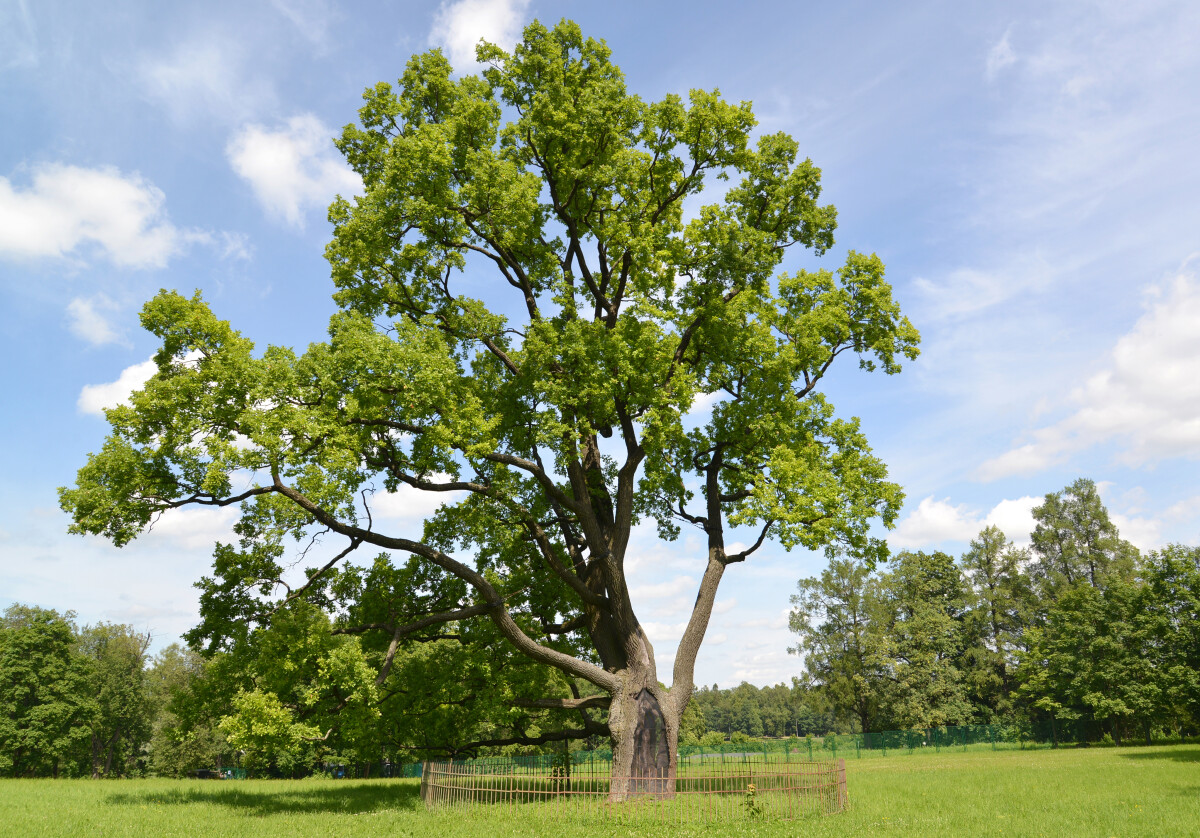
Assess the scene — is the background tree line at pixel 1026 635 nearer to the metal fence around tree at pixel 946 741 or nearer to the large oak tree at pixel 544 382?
the metal fence around tree at pixel 946 741

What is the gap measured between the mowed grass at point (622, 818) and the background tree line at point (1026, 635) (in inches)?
771

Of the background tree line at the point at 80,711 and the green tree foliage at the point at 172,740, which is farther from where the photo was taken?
the green tree foliage at the point at 172,740

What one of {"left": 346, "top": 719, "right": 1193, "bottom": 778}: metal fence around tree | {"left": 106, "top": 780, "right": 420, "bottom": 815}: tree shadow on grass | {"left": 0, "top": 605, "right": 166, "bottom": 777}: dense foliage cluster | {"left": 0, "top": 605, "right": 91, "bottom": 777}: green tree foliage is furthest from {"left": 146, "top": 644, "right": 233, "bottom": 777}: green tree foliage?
{"left": 346, "top": 719, "right": 1193, "bottom": 778}: metal fence around tree

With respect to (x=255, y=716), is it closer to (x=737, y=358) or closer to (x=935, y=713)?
(x=737, y=358)

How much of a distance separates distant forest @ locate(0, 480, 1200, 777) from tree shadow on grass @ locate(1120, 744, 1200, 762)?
9.66 feet

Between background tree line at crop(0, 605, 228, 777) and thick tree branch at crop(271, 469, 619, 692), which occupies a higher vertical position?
thick tree branch at crop(271, 469, 619, 692)

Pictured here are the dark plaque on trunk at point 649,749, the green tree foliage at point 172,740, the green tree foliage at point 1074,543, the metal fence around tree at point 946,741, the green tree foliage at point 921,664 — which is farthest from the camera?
the green tree foliage at point 1074,543

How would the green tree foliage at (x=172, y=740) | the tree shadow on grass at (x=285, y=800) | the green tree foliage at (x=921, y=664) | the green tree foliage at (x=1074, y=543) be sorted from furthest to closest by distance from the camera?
the green tree foliage at (x=1074, y=543)
the green tree foliage at (x=921, y=664)
the green tree foliage at (x=172, y=740)
the tree shadow on grass at (x=285, y=800)

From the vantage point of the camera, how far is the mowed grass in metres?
13.1

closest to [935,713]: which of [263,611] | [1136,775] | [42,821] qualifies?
[1136,775]

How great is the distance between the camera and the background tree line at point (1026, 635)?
40.5 meters

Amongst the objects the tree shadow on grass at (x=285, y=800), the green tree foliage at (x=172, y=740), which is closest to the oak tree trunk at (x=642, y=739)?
the tree shadow on grass at (x=285, y=800)

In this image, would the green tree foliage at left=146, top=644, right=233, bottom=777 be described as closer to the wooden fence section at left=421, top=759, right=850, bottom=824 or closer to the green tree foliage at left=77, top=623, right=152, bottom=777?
the green tree foliage at left=77, top=623, right=152, bottom=777

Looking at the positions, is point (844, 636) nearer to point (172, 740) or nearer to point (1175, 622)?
point (1175, 622)
